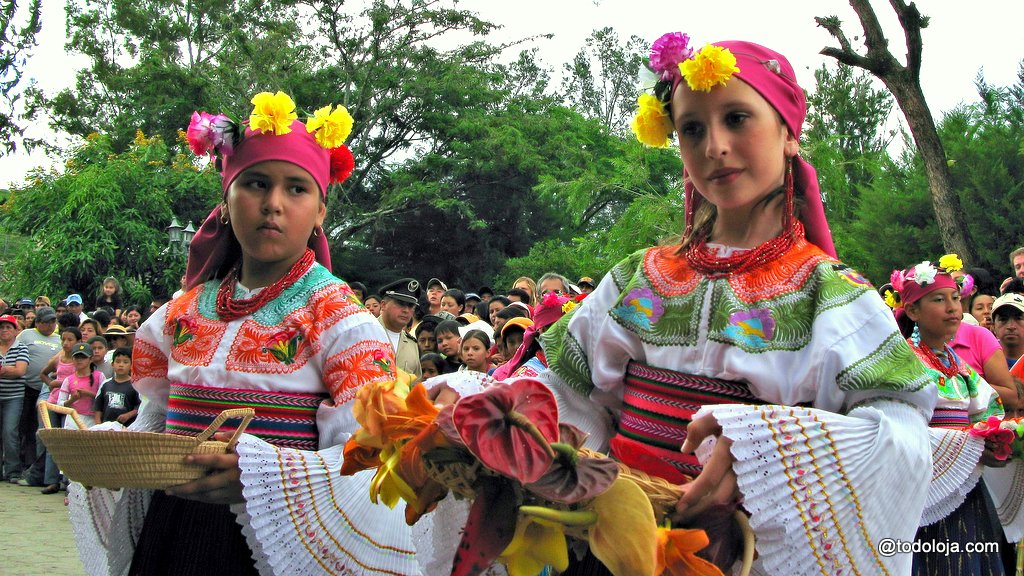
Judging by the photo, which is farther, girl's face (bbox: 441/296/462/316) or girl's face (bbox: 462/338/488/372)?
girl's face (bbox: 441/296/462/316)

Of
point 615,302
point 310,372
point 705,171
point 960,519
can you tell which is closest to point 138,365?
point 310,372

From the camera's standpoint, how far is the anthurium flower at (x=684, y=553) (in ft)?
5.22

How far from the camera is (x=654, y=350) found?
220 centimetres

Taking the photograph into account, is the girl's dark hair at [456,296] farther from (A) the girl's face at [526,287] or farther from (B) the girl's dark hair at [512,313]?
(B) the girl's dark hair at [512,313]

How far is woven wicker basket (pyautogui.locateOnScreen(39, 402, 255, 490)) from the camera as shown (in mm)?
2230

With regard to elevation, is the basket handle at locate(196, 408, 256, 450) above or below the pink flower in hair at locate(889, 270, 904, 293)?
below

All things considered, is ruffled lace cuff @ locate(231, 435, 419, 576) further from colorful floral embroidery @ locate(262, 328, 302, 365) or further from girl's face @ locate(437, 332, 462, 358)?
girl's face @ locate(437, 332, 462, 358)

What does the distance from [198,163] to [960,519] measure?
20377mm

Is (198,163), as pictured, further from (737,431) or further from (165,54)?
(737,431)

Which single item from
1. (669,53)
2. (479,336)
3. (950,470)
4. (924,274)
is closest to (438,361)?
(479,336)

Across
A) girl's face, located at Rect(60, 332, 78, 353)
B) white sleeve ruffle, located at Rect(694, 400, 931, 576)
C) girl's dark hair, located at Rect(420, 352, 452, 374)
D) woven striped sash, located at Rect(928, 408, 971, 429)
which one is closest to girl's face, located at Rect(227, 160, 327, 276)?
white sleeve ruffle, located at Rect(694, 400, 931, 576)

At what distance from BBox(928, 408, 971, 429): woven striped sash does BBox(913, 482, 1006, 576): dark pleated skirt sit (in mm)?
518

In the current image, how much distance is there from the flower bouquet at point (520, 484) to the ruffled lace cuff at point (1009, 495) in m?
2.17

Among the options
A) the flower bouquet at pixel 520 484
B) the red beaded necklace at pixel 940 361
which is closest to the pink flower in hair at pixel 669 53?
the flower bouquet at pixel 520 484
